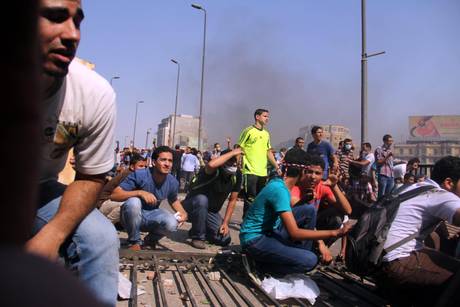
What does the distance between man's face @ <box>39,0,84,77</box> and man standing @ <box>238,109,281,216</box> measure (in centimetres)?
554

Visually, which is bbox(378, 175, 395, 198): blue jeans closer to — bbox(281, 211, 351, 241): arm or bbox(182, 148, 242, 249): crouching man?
bbox(182, 148, 242, 249): crouching man

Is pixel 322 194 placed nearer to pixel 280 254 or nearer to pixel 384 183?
pixel 280 254

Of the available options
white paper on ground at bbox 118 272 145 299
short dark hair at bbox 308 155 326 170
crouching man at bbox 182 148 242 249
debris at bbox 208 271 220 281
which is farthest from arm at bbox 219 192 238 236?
white paper on ground at bbox 118 272 145 299

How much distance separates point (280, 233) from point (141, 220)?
68.0 inches

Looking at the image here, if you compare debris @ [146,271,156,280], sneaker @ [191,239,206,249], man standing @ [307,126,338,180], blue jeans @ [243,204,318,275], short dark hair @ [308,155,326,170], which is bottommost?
debris @ [146,271,156,280]

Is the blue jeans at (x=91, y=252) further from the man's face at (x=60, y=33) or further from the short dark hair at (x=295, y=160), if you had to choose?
the short dark hair at (x=295, y=160)

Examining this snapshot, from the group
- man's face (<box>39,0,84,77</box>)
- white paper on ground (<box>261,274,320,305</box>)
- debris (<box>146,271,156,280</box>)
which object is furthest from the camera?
debris (<box>146,271,156,280</box>)

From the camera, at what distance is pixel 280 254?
13.3ft

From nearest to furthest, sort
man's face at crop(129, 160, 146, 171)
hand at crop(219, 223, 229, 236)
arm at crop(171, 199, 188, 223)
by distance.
Result: arm at crop(171, 199, 188, 223) < hand at crop(219, 223, 229, 236) < man's face at crop(129, 160, 146, 171)

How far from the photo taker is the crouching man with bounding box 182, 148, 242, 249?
5707 millimetres

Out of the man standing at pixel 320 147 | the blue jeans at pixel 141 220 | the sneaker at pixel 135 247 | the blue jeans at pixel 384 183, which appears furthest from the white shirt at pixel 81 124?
the blue jeans at pixel 384 183

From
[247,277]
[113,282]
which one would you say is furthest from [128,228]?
[113,282]

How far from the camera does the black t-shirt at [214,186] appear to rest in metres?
5.83

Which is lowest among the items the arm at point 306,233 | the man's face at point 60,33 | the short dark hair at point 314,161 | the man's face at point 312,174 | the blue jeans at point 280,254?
the blue jeans at point 280,254
